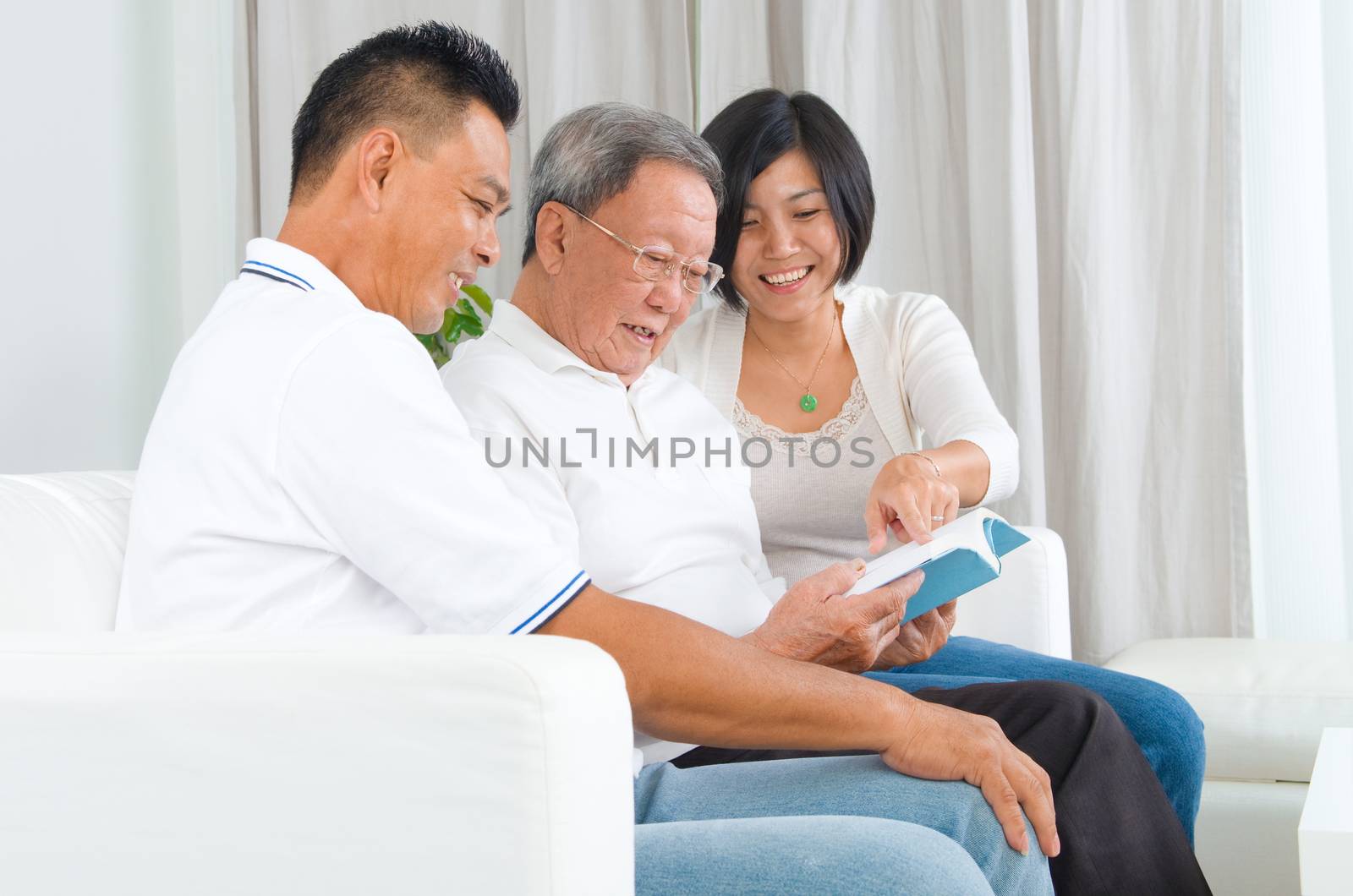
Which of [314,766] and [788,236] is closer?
[314,766]

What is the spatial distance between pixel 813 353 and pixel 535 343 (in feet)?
2.42

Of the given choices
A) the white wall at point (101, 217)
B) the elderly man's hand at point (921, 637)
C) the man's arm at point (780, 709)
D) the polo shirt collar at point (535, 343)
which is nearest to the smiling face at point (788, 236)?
the polo shirt collar at point (535, 343)

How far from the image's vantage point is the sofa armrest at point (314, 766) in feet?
2.56

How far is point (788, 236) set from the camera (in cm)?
201

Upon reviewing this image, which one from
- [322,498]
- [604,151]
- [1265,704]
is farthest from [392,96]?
[1265,704]

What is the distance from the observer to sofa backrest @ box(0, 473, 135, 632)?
1.14 metres

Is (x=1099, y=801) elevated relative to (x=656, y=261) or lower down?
lower down

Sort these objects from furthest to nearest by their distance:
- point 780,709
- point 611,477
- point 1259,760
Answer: point 1259,760 < point 611,477 < point 780,709

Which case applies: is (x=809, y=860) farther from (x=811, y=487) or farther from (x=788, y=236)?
(x=788, y=236)

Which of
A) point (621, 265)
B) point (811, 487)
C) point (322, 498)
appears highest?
point (621, 265)

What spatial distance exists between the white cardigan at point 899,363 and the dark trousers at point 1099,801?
2.17 ft

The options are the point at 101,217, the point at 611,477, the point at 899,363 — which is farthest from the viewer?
the point at 101,217

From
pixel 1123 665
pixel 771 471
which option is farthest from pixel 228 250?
pixel 1123 665

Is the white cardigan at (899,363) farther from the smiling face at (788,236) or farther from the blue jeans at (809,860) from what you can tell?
the blue jeans at (809,860)
